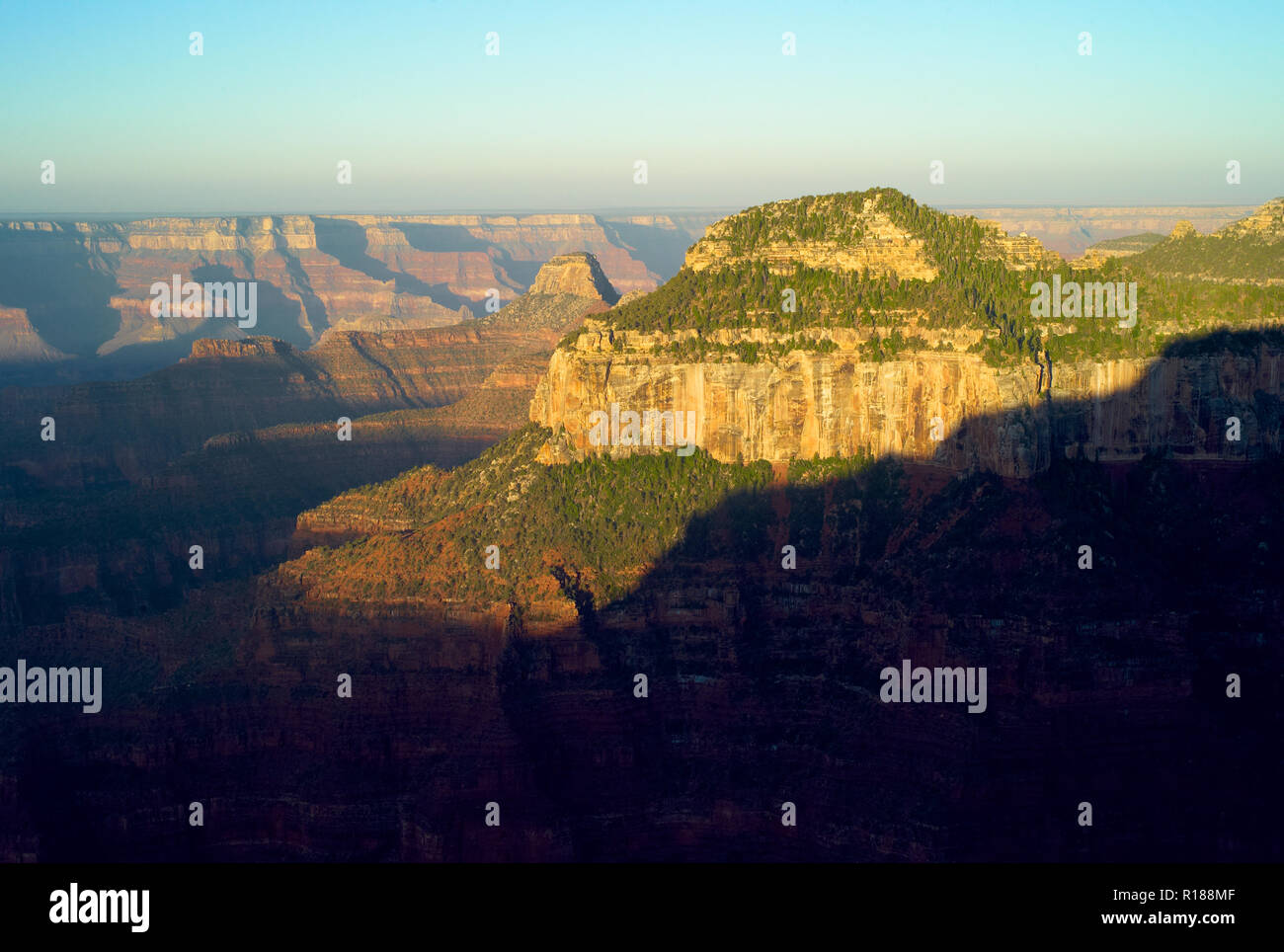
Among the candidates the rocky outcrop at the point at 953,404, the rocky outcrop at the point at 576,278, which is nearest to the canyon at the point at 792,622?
the rocky outcrop at the point at 953,404

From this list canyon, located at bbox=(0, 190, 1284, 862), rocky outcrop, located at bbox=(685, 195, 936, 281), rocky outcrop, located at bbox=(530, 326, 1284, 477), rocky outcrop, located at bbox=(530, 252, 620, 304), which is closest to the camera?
canyon, located at bbox=(0, 190, 1284, 862)

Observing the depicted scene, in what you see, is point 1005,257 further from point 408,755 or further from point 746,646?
point 408,755

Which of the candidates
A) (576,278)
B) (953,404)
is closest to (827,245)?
(953,404)

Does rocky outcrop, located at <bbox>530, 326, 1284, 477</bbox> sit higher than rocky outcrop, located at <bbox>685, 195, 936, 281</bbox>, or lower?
lower

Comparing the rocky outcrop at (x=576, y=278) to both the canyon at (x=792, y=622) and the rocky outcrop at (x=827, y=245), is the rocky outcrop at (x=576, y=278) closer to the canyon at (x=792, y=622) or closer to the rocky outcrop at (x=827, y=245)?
the rocky outcrop at (x=827, y=245)

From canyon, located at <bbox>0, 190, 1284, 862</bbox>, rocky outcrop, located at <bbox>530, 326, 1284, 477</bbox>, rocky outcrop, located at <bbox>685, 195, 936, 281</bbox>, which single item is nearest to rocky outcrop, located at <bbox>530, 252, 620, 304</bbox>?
rocky outcrop, located at <bbox>685, 195, 936, 281</bbox>

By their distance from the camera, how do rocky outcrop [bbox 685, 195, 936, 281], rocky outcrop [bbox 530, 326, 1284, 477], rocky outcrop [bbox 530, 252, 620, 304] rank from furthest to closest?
rocky outcrop [bbox 530, 252, 620, 304]
rocky outcrop [bbox 685, 195, 936, 281]
rocky outcrop [bbox 530, 326, 1284, 477]

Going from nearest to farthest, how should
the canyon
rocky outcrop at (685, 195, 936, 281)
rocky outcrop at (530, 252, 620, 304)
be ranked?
the canyon < rocky outcrop at (685, 195, 936, 281) < rocky outcrop at (530, 252, 620, 304)

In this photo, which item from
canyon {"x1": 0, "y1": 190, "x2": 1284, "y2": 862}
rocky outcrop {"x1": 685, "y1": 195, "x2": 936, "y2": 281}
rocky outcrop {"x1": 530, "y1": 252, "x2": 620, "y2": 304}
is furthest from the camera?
rocky outcrop {"x1": 530, "y1": 252, "x2": 620, "y2": 304}

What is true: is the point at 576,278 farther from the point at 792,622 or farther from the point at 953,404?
the point at 792,622

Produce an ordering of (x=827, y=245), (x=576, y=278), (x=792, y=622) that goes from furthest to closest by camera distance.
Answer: (x=576, y=278) → (x=827, y=245) → (x=792, y=622)

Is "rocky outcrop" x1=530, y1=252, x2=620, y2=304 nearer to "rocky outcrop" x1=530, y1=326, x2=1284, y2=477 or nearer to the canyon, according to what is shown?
the canyon

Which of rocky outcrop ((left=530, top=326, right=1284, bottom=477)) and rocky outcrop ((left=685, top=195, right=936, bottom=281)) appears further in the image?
rocky outcrop ((left=685, top=195, right=936, bottom=281))
